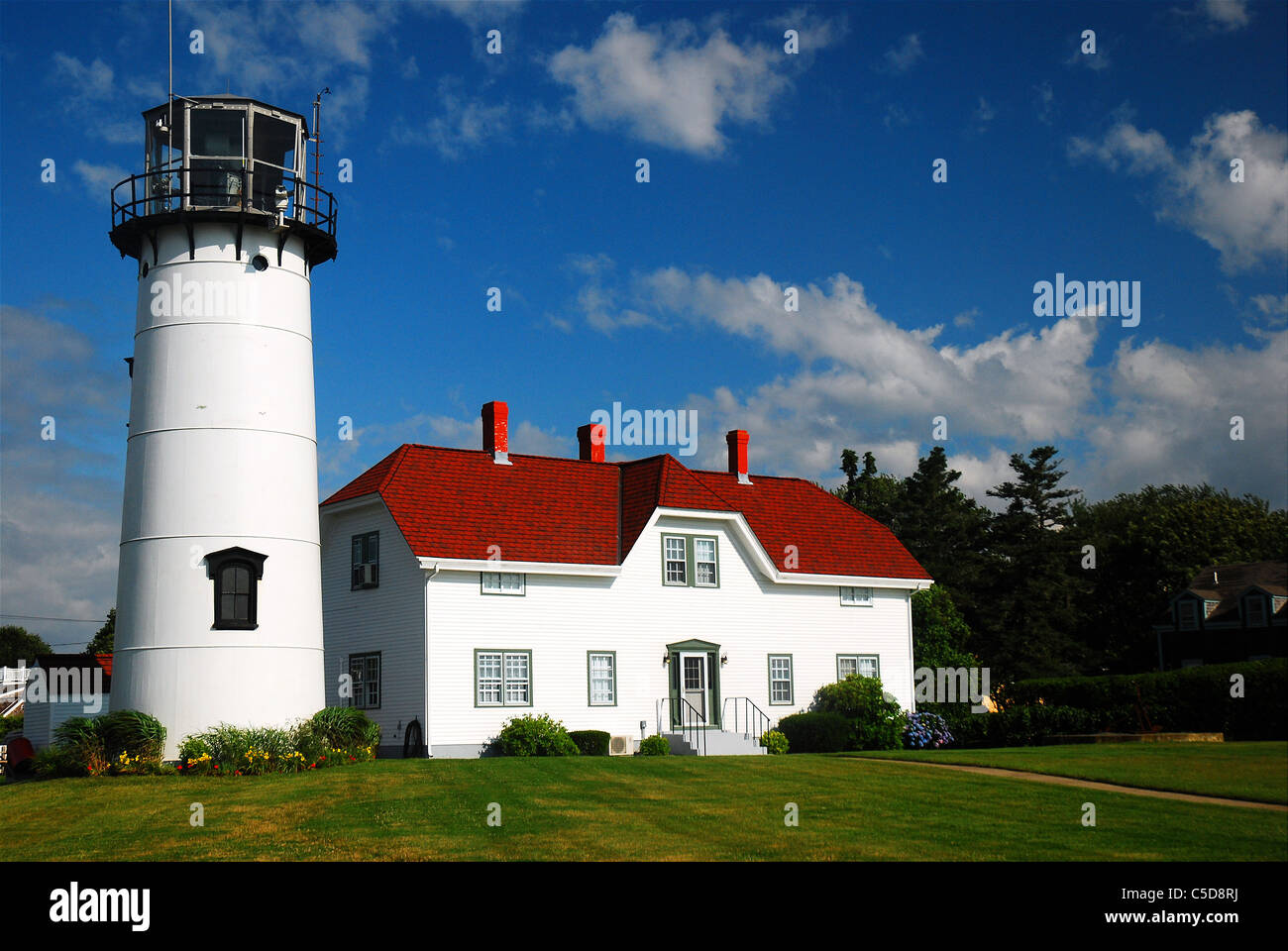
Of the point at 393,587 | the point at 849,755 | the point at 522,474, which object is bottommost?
the point at 849,755

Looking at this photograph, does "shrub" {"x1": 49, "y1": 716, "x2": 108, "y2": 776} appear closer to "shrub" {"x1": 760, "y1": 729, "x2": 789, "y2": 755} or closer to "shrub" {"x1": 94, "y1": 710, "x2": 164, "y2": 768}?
"shrub" {"x1": 94, "y1": 710, "x2": 164, "y2": 768}

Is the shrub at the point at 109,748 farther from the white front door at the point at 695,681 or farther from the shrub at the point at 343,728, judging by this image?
the white front door at the point at 695,681

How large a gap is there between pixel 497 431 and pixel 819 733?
38.5 feet

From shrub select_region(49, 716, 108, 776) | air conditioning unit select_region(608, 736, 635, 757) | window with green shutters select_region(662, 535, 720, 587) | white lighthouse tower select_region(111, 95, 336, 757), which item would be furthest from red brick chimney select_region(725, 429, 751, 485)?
shrub select_region(49, 716, 108, 776)

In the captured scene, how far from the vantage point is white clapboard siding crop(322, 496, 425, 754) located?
30.3 metres

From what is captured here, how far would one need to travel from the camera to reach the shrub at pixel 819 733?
3353cm

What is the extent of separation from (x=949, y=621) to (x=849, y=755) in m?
16.8

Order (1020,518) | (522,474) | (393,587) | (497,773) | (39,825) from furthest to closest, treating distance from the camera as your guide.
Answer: (1020,518) → (522,474) → (393,587) → (497,773) → (39,825)

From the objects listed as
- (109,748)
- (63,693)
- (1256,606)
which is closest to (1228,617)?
(1256,606)

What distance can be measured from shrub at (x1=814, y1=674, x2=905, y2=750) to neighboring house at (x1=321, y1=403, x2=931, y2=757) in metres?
0.55

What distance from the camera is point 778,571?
35.7 meters

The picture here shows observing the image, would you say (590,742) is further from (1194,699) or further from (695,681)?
(1194,699)

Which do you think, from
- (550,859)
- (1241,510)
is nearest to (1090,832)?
(550,859)
